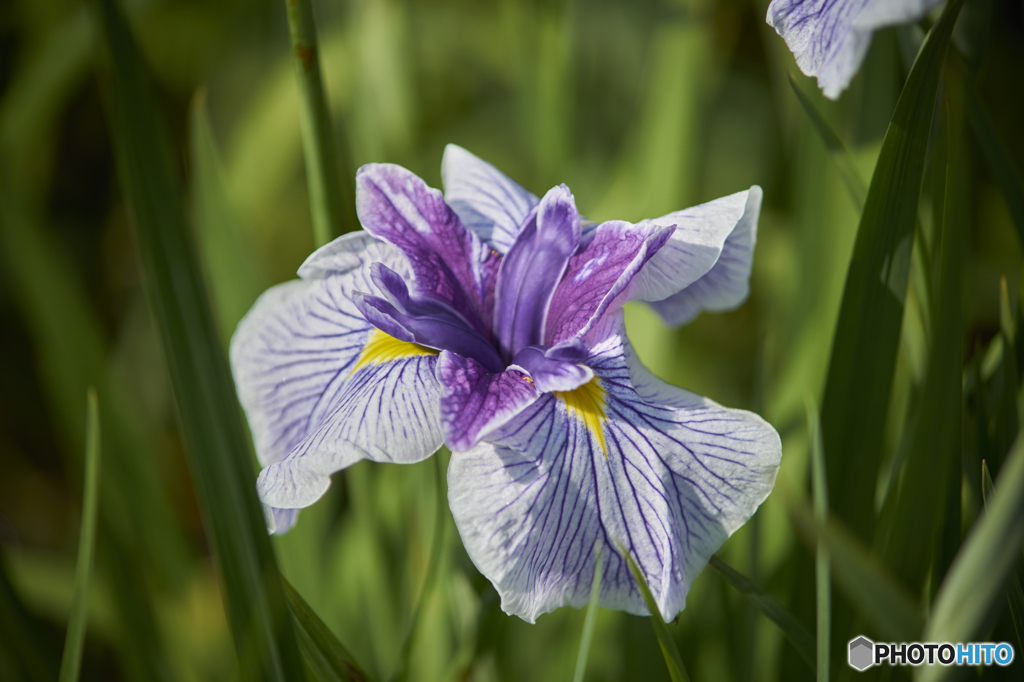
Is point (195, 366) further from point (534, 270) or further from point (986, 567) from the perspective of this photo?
point (986, 567)

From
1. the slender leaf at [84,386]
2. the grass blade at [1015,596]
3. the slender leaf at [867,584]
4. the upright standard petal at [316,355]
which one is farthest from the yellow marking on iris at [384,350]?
the slender leaf at [84,386]

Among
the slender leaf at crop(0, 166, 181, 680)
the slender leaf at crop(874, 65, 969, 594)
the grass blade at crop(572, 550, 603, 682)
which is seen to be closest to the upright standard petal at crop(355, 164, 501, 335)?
the grass blade at crop(572, 550, 603, 682)

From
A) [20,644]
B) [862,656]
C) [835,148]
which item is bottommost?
[862,656]

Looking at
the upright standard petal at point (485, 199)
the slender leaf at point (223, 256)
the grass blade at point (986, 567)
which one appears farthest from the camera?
the slender leaf at point (223, 256)

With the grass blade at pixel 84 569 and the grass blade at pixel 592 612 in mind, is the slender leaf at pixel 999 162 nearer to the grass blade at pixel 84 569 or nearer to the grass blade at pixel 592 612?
the grass blade at pixel 592 612

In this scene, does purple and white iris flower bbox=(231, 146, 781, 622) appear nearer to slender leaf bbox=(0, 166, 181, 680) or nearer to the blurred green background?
the blurred green background

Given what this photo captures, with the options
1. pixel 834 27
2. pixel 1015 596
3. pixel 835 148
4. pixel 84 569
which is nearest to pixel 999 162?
pixel 835 148
